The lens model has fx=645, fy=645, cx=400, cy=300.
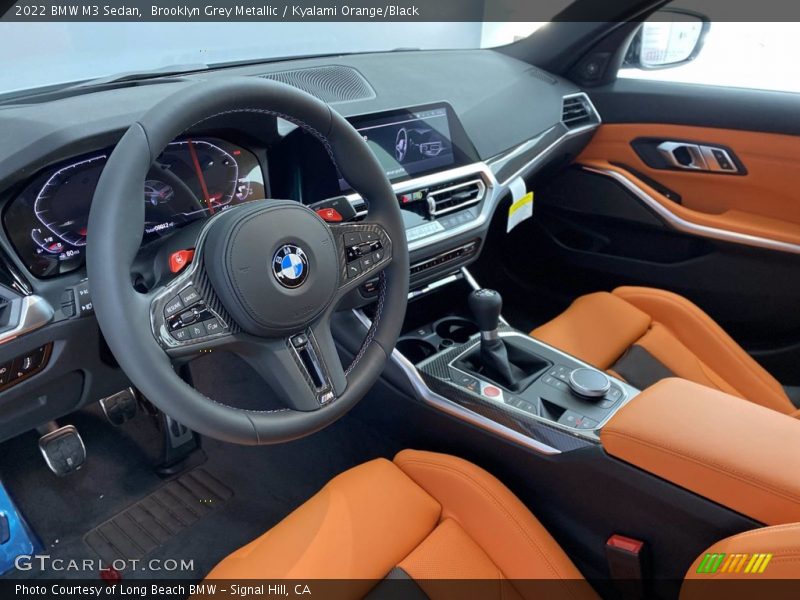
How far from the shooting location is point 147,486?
1.61 meters

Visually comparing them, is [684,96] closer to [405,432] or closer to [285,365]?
[405,432]

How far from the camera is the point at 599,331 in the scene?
161 centimetres

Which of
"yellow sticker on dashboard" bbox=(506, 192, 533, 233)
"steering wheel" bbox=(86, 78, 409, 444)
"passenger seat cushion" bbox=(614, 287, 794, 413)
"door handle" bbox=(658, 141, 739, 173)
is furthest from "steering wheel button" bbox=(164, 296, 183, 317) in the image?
"door handle" bbox=(658, 141, 739, 173)

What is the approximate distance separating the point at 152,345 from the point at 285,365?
198 millimetres

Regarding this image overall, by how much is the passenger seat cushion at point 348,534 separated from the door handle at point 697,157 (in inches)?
A: 55.2

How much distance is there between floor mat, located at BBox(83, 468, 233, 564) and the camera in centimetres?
147

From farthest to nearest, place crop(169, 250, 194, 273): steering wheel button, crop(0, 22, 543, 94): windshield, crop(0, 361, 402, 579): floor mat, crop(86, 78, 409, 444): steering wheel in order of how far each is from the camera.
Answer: crop(0, 361, 402, 579): floor mat < crop(0, 22, 543, 94): windshield < crop(169, 250, 194, 273): steering wheel button < crop(86, 78, 409, 444): steering wheel

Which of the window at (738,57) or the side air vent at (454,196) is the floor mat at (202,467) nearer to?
the side air vent at (454,196)

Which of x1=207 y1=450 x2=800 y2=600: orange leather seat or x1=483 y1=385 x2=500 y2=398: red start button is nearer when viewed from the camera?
x1=207 y1=450 x2=800 y2=600: orange leather seat

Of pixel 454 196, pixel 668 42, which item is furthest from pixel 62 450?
pixel 668 42

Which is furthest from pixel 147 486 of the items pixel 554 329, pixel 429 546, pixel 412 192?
pixel 554 329

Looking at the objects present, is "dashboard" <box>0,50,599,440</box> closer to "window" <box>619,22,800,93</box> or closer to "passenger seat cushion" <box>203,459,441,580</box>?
"passenger seat cushion" <box>203,459,441,580</box>

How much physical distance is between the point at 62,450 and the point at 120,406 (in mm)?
156

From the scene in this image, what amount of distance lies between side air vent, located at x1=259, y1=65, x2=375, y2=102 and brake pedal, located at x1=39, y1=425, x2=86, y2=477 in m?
0.94
